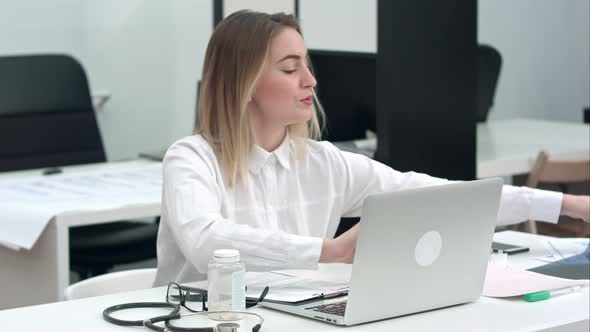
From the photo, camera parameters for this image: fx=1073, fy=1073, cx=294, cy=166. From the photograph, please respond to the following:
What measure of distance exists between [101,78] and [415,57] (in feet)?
8.31

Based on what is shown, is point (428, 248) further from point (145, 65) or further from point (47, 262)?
point (145, 65)

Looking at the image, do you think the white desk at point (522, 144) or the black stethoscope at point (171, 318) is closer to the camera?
the black stethoscope at point (171, 318)

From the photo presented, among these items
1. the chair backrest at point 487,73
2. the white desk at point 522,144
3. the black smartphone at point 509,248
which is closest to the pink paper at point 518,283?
the black smartphone at point 509,248

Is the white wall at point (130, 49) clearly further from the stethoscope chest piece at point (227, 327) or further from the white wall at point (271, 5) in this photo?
the stethoscope chest piece at point (227, 327)

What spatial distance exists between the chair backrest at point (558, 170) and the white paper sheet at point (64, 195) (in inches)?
60.2

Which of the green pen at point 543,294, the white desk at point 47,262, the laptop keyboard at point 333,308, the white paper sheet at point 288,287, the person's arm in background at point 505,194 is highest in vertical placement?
the person's arm in background at point 505,194

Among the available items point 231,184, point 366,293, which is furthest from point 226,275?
point 231,184

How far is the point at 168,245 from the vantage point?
2439 millimetres

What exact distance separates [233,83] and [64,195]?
4.33 ft

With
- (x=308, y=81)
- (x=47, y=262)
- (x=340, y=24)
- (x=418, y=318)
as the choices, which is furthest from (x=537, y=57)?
(x=418, y=318)

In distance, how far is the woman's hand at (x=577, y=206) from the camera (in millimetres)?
2611

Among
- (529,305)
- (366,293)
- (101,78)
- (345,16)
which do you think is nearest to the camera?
(366,293)

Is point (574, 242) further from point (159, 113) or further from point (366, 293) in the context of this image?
point (159, 113)

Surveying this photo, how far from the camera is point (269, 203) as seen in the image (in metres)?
2.49
